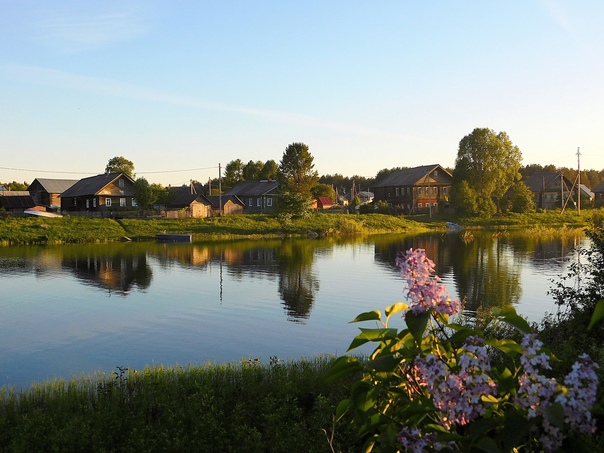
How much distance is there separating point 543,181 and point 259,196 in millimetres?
62302

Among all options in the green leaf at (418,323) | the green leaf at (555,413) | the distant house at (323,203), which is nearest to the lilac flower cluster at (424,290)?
the green leaf at (418,323)

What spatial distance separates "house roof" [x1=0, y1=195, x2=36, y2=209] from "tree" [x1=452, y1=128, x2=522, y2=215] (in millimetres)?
73339

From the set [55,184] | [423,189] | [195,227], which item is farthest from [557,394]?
[55,184]

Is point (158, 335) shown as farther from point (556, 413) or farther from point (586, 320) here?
point (556, 413)

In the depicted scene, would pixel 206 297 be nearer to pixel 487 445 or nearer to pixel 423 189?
pixel 487 445

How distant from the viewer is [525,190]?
317ft

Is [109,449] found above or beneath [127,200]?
beneath

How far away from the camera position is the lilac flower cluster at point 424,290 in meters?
3.22

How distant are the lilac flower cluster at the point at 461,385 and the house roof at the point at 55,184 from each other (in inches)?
4151

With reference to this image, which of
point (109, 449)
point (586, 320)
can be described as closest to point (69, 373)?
point (109, 449)

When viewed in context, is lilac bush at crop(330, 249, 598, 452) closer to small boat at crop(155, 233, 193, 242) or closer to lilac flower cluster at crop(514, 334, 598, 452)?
lilac flower cluster at crop(514, 334, 598, 452)

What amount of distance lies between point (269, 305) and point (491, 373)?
75.9ft

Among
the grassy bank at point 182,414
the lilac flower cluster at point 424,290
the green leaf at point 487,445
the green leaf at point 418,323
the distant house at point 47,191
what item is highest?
the distant house at point 47,191

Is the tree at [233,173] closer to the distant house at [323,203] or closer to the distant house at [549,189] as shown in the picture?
the distant house at [323,203]
